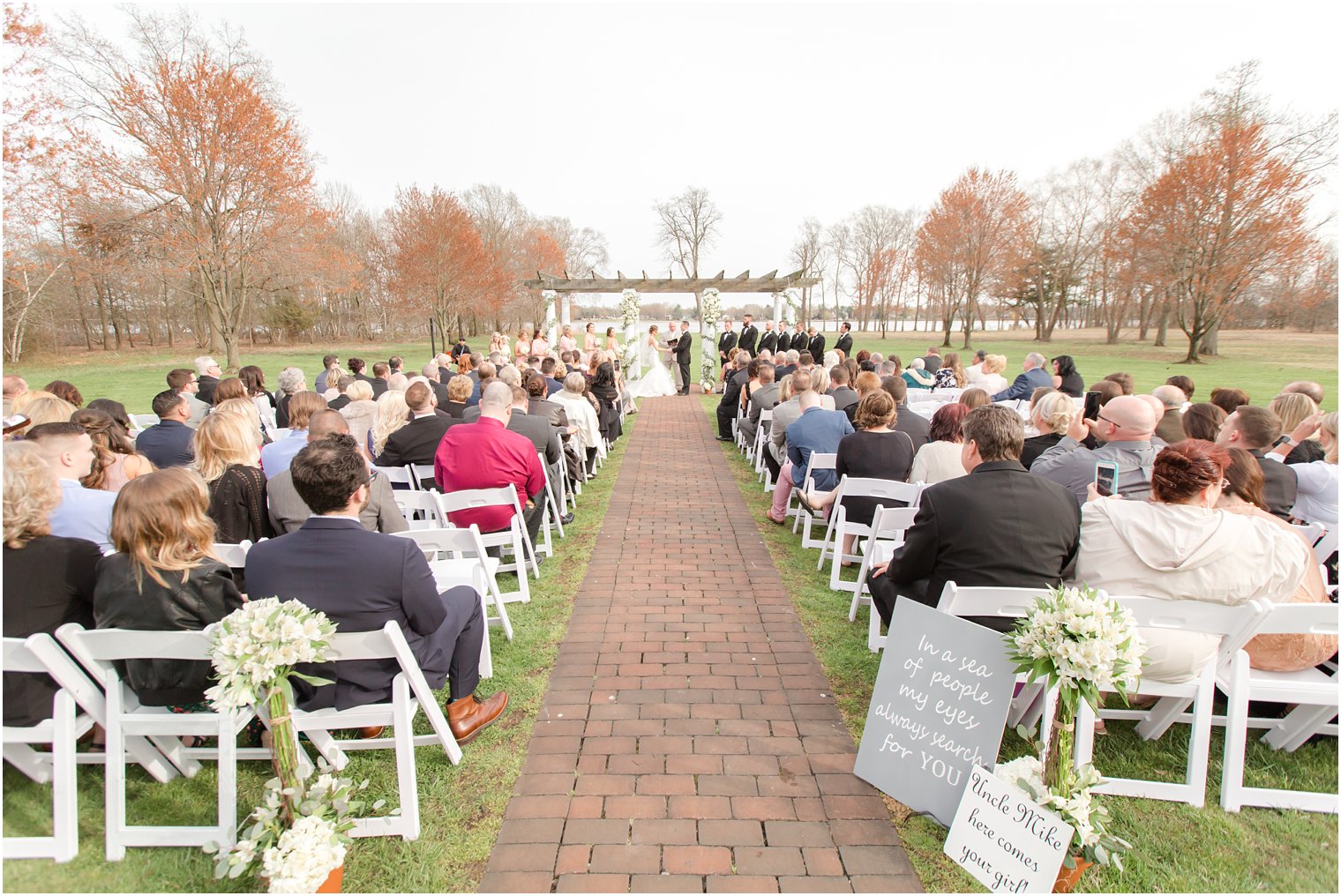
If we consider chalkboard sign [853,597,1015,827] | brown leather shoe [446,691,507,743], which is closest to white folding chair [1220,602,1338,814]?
chalkboard sign [853,597,1015,827]

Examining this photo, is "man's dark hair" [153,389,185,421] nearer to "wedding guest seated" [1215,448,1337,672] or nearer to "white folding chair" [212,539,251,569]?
"white folding chair" [212,539,251,569]

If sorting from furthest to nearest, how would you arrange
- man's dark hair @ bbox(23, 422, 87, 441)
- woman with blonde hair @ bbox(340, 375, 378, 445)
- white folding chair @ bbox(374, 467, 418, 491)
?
1. woman with blonde hair @ bbox(340, 375, 378, 445)
2. white folding chair @ bbox(374, 467, 418, 491)
3. man's dark hair @ bbox(23, 422, 87, 441)

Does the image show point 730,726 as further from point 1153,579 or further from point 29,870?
point 29,870

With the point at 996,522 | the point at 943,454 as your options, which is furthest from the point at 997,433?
the point at 943,454

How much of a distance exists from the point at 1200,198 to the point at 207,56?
35.4 m

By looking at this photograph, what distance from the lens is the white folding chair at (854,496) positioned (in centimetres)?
432

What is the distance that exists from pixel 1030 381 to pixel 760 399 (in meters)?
3.51

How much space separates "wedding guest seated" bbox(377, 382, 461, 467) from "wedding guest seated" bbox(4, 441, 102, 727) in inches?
112

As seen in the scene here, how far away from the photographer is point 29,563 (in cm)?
243

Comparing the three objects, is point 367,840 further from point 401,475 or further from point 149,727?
point 401,475

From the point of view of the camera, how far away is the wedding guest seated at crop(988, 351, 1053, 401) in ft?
28.1

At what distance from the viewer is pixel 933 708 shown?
101 inches

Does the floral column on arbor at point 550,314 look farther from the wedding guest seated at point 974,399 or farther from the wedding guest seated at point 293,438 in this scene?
the wedding guest seated at point 974,399

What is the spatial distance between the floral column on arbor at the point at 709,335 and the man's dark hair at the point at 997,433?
15.0 metres
